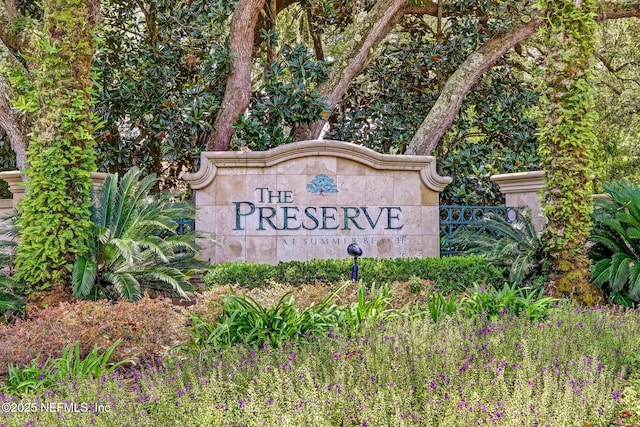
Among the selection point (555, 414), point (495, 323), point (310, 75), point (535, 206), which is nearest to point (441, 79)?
point (310, 75)

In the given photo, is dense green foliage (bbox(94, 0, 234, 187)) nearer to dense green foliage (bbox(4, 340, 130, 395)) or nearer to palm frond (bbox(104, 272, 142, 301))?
palm frond (bbox(104, 272, 142, 301))

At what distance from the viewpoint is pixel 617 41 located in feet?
55.5

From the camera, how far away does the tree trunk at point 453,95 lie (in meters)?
13.4

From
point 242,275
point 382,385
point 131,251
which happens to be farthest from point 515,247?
point 382,385

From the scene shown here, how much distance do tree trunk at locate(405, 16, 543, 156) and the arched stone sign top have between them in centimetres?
286

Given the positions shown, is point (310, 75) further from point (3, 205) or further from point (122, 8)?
point (3, 205)

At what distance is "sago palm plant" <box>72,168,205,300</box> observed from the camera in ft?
25.1

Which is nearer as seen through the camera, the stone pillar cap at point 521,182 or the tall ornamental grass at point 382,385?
the tall ornamental grass at point 382,385

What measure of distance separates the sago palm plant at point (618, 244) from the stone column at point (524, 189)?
44.9 inches

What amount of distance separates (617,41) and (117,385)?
1642 centimetres

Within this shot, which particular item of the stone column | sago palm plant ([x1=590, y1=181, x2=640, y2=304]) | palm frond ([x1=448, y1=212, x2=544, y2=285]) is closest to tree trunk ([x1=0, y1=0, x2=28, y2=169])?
palm frond ([x1=448, y1=212, x2=544, y2=285])

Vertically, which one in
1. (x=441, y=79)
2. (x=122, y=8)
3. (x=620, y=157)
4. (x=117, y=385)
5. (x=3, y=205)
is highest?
(x=122, y=8)

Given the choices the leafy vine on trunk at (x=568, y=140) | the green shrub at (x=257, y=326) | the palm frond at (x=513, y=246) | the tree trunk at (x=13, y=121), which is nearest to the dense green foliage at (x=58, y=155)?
the tree trunk at (x=13, y=121)

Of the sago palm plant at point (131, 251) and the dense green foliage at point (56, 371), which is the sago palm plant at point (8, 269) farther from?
the dense green foliage at point (56, 371)
